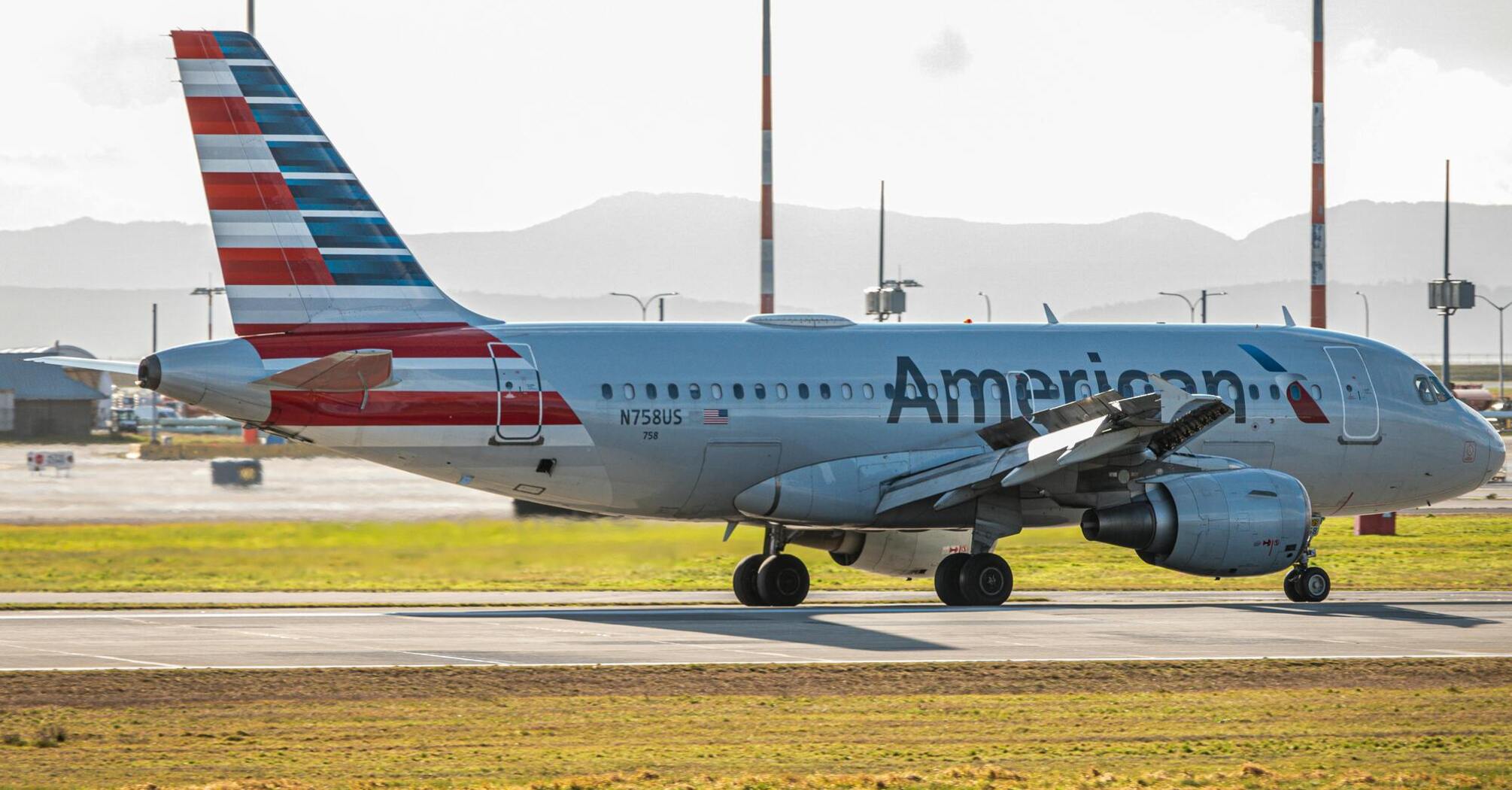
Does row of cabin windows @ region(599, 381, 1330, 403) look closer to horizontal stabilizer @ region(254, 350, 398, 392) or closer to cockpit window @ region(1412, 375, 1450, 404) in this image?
cockpit window @ region(1412, 375, 1450, 404)

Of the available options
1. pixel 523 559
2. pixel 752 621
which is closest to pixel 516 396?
pixel 523 559

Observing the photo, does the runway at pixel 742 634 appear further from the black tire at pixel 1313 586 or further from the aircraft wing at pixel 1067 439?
the aircraft wing at pixel 1067 439

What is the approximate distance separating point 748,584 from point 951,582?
321 centimetres

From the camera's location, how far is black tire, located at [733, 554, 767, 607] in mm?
31812

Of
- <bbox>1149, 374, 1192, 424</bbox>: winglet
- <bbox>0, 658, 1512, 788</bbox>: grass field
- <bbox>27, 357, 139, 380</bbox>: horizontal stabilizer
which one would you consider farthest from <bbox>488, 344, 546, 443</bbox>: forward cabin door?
<bbox>1149, 374, 1192, 424</bbox>: winglet

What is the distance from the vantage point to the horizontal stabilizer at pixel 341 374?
27375 mm

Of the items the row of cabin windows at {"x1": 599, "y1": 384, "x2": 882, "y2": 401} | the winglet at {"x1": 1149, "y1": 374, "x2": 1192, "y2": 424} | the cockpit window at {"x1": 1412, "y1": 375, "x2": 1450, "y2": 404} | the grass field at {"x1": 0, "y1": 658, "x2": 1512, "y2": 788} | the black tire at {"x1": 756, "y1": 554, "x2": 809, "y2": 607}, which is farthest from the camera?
the cockpit window at {"x1": 1412, "y1": 375, "x2": 1450, "y2": 404}

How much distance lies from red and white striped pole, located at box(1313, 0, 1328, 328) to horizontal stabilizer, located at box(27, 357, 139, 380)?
28948 mm

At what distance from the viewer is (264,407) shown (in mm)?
27484

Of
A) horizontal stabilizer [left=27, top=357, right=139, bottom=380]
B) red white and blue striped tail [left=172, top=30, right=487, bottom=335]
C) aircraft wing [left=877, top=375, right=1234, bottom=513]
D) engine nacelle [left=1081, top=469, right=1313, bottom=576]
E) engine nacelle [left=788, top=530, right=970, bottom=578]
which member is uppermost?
red white and blue striped tail [left=172, top=30, right=487, bottom=335]

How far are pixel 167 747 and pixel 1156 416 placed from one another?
15.9 metres

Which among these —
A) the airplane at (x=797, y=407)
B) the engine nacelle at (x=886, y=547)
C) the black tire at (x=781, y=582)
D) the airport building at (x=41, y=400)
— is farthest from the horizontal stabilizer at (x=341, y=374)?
the airport building at (x=41, y=400)

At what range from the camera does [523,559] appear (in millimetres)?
30438

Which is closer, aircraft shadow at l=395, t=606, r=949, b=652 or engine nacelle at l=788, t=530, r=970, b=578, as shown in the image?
aircraft shadow at l=395, t=606, r=949, b=652
